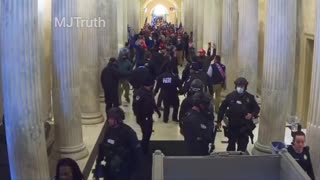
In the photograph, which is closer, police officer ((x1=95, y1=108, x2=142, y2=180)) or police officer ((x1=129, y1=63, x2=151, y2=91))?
police officer ((x1=95, y1=108, x2=142, y2=180))

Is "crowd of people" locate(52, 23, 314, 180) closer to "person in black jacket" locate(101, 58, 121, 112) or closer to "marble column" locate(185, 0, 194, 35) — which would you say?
"person in black jacket" locate(101, 58, 121, 112)

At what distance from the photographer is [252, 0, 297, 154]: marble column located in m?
9.50

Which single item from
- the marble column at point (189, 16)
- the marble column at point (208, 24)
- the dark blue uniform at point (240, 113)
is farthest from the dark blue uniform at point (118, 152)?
the marble column at point (189, 16)

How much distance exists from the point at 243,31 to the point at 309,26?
1.61 meters

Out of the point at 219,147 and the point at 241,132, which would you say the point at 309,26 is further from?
the point at 241,132

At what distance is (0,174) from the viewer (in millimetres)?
8297

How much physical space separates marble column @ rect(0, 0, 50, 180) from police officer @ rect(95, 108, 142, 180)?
838mm

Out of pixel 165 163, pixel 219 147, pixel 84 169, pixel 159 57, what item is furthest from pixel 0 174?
pixel 159 57

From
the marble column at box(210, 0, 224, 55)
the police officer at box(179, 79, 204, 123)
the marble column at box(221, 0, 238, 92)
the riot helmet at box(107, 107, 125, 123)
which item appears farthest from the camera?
the marble column at box(210, 0, 224, 55)

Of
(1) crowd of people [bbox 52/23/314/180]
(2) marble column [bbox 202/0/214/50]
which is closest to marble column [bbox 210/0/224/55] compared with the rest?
(2) marble column [bbox 202/0/214/50]

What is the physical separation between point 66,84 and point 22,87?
282cm

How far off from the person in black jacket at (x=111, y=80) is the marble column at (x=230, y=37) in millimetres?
3728

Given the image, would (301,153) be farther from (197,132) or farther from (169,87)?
(169,87)

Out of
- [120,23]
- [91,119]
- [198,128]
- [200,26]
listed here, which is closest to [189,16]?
[120,23]
